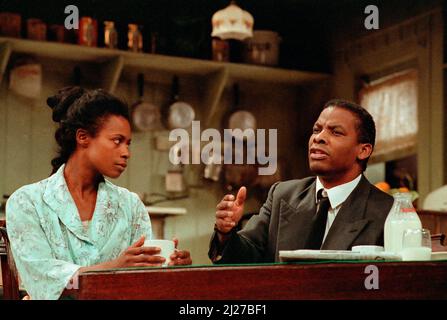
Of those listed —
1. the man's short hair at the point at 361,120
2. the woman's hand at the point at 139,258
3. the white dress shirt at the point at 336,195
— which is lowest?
the woman's hand at the point at 139,258

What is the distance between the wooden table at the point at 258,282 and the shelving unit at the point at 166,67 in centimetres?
454

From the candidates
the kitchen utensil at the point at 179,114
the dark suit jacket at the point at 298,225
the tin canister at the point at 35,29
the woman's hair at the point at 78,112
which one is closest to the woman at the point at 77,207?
the woman's hair at the point at 78,112

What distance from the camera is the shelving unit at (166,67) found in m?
6.29

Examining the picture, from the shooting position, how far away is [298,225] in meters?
2.67

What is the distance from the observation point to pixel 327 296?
1906 mm

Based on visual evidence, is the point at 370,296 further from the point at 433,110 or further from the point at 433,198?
the point at 433,110

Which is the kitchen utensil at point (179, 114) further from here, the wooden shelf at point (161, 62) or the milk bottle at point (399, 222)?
the milk bottle at point (399, 222)

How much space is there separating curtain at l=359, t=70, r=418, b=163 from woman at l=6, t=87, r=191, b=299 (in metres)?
4.07

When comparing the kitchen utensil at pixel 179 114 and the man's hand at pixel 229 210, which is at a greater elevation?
the kitchen utensil at pixel 179 114

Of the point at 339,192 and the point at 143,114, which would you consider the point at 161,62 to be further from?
the point at 339,192

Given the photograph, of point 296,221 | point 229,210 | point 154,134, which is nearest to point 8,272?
point 229,210

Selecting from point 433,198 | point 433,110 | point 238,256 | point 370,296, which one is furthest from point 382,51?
point 370,296

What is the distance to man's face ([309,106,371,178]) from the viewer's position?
2.71m
